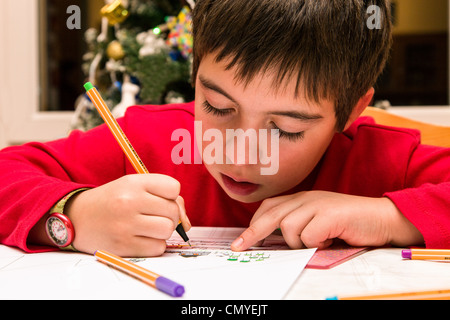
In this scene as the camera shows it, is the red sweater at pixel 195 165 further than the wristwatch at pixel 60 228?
Yes

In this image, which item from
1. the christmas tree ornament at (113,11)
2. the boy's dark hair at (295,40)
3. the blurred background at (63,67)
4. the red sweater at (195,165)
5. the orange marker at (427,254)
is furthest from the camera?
the blurred background at (63,67)

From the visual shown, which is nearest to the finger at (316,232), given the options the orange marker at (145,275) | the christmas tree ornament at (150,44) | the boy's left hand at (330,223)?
the boy's left hand at (330,223)

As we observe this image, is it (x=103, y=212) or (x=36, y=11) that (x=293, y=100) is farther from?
(x=36, y=11)

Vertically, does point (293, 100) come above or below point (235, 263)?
above

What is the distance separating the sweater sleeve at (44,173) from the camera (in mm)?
578

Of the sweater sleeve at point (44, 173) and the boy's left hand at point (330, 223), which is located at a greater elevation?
the sweater sleeve at point (44, 173)

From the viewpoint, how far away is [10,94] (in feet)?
6.47

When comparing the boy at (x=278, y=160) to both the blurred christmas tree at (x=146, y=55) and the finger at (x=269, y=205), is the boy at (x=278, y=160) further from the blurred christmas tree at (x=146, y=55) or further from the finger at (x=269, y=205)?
the blurred christmas tree at (x=146, y=55)

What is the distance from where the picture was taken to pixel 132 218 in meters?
0.52

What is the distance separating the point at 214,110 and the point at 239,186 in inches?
4.5

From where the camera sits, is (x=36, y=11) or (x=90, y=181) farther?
(x=36, y=11)
